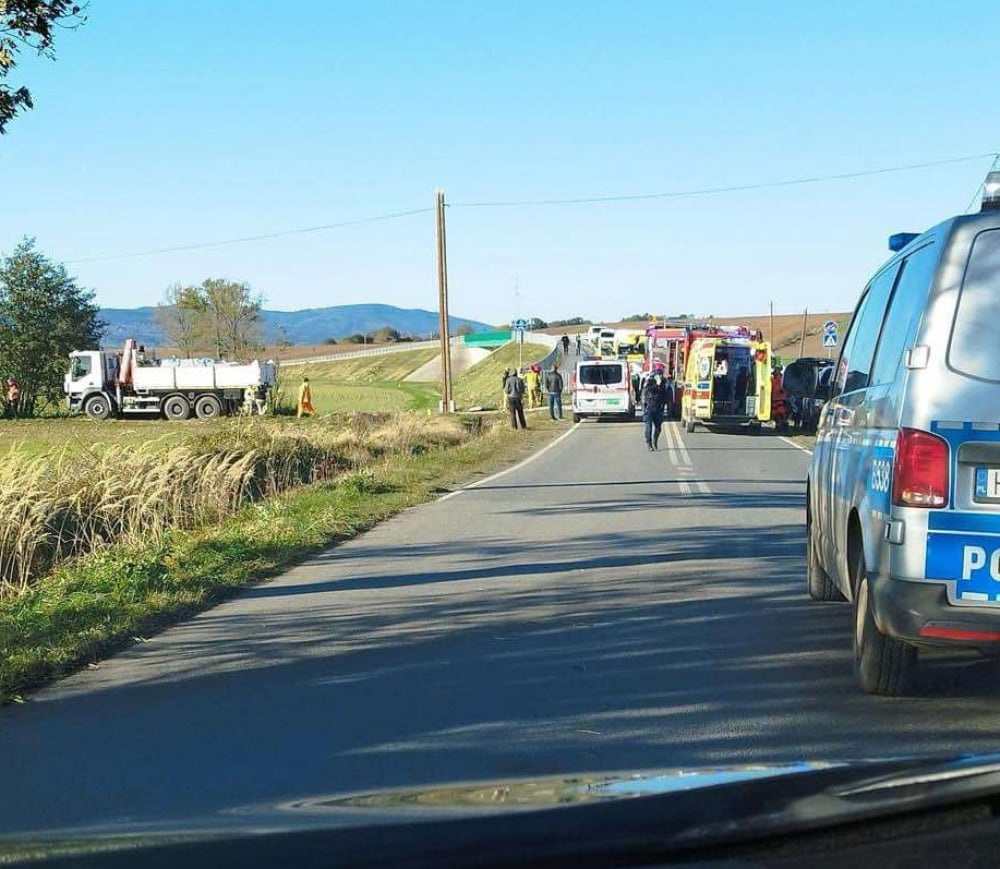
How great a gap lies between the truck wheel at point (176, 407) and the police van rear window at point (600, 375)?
1762 cm

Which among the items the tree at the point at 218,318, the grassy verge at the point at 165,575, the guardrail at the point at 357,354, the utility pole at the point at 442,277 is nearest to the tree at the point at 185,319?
the tree at the point at 218,318

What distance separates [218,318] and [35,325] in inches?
1185

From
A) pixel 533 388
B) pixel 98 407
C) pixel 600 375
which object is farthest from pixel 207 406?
pixel 600 375

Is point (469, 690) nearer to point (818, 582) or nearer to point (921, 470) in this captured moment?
point (921, 470)

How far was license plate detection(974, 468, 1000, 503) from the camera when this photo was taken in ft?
17.4

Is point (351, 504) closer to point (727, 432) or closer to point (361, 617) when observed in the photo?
point (361, 617)

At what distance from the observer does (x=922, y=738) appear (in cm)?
554

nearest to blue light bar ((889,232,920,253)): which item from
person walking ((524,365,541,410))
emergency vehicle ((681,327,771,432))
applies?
emergency vehicle ((681,327,771,432))

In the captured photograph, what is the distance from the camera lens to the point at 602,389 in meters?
39.1

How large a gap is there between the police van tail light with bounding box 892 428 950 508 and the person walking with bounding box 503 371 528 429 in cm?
2901

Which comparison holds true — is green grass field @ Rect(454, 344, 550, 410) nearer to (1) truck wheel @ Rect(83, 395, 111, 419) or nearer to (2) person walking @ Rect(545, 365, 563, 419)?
(2) person walking @ Rect(545, 365, 563, 419)

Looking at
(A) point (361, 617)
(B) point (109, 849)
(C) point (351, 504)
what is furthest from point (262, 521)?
(B) point (109, 849)

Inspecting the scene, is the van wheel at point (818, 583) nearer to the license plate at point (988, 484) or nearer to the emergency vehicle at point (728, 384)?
the license plate at point (988, 484)

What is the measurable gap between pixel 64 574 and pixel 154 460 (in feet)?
16.9
